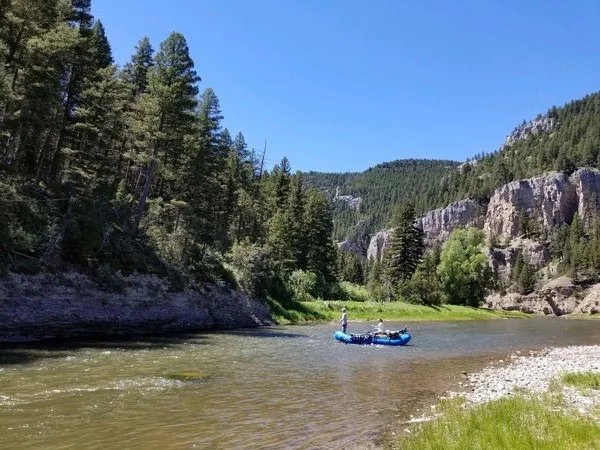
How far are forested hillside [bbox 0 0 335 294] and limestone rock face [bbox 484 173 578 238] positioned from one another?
15029 centimetres

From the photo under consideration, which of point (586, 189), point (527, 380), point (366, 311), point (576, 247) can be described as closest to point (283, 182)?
point (366, 311)

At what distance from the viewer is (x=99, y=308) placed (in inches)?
1107

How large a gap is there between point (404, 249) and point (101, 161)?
5944cm

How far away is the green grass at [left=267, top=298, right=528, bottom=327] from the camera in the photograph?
167 ft

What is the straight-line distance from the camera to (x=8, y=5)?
28703 millimetres

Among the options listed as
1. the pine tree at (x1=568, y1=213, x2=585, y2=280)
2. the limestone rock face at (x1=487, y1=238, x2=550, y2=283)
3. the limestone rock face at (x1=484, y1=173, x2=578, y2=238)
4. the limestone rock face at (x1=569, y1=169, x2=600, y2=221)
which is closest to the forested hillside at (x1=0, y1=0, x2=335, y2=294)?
the pine tree at (x1=568, y1=213, x2=585, y2=280)

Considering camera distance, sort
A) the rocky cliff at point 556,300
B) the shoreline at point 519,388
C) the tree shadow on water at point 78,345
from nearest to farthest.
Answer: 1. the shoreline at point 519,388
2. the tree shadow on water at point 78,345
3. the rocky cliff at point 556,300

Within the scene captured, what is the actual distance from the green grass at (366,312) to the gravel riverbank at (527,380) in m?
28.4

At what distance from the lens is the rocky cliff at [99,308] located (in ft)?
76.8

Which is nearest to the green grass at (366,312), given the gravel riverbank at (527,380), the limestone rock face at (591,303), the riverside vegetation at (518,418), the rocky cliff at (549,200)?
the gravel riverbank at (527,380)

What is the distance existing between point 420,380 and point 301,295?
129ft

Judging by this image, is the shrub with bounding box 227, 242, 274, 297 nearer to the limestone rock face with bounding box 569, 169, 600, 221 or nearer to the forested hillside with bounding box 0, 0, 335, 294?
the forested hillside with bounding box 0, 0, 335, 294

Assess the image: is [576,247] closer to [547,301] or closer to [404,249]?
[547,301]

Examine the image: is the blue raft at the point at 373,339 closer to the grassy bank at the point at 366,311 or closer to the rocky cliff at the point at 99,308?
the rocky cliff at the point at 99,308
